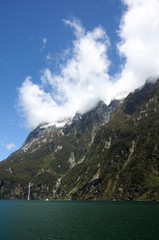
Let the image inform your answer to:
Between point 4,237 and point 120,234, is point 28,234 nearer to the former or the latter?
point 4,237

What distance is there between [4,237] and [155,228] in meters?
49.1

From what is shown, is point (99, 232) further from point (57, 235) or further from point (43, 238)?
point (43, 238)

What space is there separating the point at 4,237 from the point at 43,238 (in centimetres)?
1206

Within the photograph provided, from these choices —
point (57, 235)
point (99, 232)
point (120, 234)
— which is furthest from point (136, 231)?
point (57, 235)

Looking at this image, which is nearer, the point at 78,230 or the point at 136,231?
the point at 136,231

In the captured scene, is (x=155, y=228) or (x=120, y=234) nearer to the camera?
(x=120, y=234)

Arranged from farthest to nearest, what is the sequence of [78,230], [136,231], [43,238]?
1. [78,230]
2. [136,231]
3. [43,238]

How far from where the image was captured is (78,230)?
70.3 m

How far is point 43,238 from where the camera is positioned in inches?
2372

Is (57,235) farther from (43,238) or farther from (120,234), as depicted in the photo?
(120,234)

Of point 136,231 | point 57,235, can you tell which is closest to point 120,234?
point 136,231

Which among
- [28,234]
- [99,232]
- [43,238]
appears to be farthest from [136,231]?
[28,234]

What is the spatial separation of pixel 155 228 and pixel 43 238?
37.4 metres

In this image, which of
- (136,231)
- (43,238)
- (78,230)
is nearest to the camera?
(43,238)
